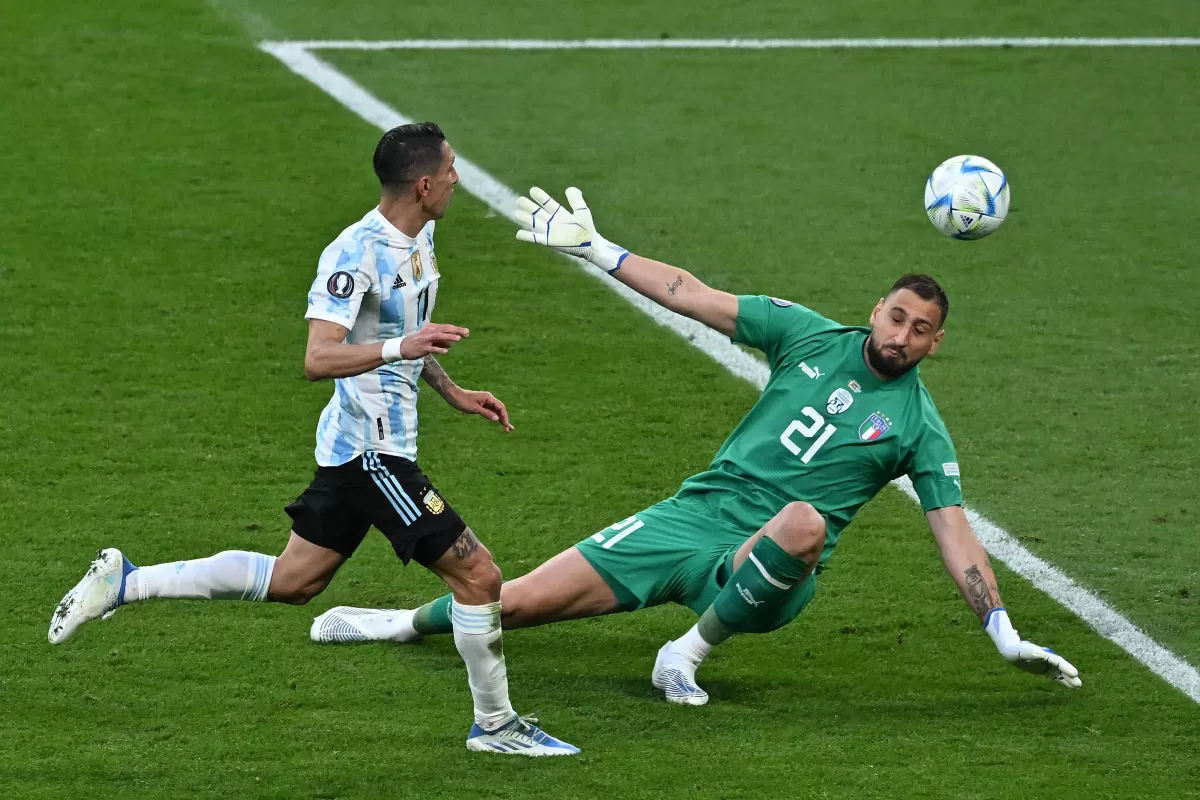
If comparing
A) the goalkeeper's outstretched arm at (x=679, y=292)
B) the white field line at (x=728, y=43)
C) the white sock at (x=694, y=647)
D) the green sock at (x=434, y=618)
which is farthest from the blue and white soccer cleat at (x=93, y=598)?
the white field line at (x=728, y=43)

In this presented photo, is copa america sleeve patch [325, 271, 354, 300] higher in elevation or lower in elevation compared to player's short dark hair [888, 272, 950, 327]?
lower

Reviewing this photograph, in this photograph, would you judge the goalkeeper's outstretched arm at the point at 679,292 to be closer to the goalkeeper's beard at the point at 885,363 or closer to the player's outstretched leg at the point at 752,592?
the goalkeeper's beard at the point at 885,363

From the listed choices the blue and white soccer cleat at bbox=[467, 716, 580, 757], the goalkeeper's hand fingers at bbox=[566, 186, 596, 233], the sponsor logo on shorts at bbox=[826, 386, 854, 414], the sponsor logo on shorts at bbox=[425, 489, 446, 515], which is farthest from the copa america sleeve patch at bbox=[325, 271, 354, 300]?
the sponsor logo on shorts at bbox=[826, 386, 854, 414]

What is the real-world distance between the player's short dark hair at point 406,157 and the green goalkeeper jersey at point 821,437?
1291mm

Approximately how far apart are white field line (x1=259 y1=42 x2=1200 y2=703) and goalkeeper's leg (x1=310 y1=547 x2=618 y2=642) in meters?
1.89

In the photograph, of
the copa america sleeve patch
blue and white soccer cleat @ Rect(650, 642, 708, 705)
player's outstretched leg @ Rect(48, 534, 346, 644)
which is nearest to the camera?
the copa america sleeve patch

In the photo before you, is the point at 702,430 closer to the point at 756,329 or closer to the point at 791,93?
the point at 756,329

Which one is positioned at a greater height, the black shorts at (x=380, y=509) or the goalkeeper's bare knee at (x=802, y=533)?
the goalkeeper's bare knee at (x=802, y=533)

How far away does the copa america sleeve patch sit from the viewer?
5234 mm

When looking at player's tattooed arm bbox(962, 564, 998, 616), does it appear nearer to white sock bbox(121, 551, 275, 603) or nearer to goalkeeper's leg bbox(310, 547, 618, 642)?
goalkeeper's leg bbox(310, 547, 618, 642)

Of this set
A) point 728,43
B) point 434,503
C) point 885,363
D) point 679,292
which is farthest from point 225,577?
point 728,43

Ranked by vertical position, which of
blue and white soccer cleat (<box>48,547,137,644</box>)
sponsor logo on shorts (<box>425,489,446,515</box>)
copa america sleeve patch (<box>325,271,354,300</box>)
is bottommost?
blue and white soccer cleat (<box>48,547,137,644</box>)

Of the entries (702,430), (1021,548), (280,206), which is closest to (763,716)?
(1021,548)

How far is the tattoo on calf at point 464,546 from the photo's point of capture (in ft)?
17.6
